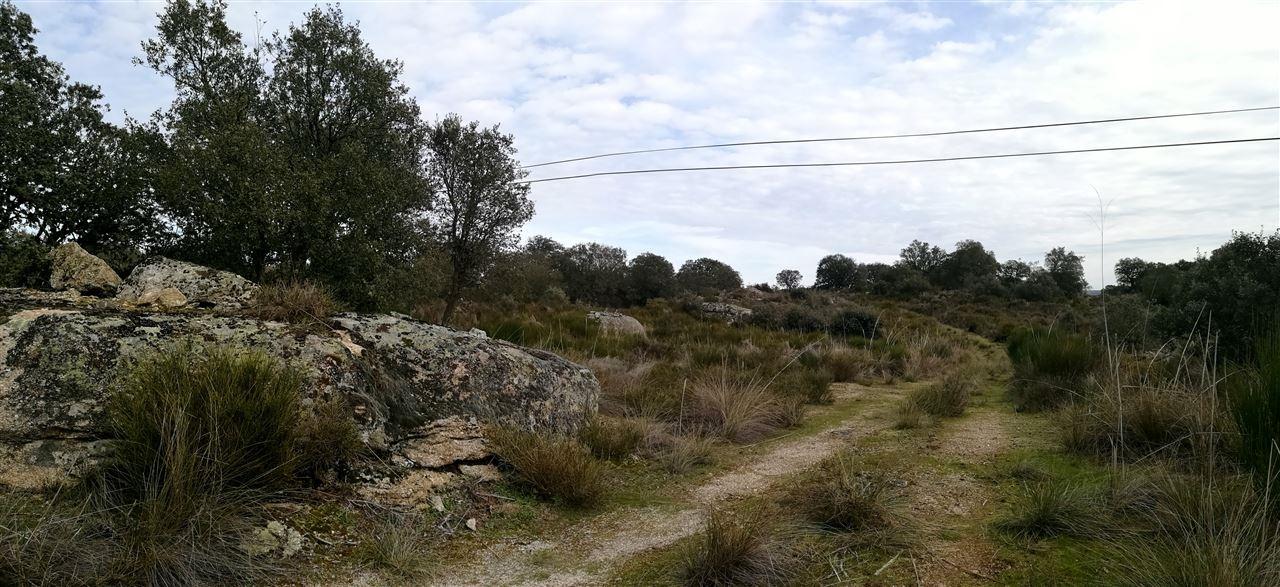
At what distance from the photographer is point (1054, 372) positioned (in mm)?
8609

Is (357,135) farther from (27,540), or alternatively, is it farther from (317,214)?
(27,540)

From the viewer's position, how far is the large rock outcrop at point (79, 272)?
5188mm

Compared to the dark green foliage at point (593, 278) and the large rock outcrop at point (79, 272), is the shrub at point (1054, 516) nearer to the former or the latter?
the large rock outcrop at point (79, 272)

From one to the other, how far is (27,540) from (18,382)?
52.6 inches

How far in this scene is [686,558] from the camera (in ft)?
10.1

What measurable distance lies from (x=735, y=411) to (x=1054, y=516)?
340 cm

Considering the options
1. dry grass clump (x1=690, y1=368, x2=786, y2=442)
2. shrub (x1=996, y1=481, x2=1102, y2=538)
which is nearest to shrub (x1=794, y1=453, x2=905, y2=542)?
shrub (x1=996, y1=481, x2=1102, y2=538)

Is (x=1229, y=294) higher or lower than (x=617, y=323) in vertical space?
higher

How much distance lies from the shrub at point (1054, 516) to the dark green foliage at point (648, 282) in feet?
110

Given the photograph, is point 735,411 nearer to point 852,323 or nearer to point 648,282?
point 852,323

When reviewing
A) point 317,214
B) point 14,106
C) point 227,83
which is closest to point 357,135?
point 227,83

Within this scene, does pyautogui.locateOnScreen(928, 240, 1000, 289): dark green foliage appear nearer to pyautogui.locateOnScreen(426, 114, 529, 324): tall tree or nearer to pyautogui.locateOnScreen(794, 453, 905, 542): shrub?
pyautogui.locateOnScreen(426, 114, 529, 324): tall tree

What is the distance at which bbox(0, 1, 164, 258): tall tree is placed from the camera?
21.0 feet

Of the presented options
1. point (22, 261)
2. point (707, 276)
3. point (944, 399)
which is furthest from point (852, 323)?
point (707, 276)
